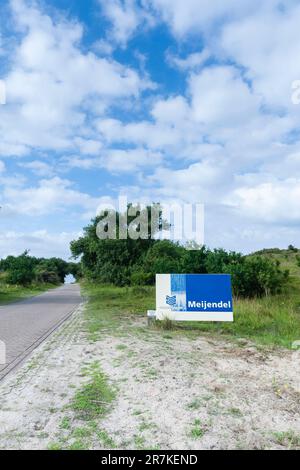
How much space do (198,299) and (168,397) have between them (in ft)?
22.5

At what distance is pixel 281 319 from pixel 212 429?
9.42 metres

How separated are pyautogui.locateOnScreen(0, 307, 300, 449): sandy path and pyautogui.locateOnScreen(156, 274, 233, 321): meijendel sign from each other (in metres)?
3.05

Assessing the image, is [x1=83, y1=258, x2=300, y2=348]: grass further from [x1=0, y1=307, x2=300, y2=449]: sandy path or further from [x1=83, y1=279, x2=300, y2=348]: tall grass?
[x1=0, y1=307, x2=300, y2=449]: sandy path

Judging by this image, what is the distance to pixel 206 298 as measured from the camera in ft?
39.5

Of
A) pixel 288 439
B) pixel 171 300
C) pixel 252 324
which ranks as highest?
pixel 171 300

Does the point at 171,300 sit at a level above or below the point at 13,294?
above

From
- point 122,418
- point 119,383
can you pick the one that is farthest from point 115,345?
point 122,418

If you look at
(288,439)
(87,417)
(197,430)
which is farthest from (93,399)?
(288,439)

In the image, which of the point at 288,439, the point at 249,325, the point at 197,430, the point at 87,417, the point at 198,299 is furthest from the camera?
the point at 249,325

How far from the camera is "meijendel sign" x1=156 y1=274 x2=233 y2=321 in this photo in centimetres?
1194

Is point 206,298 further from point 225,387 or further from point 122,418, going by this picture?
point 122,418

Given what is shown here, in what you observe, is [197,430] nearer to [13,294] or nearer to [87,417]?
[87,417]

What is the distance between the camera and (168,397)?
5297 millimetres
